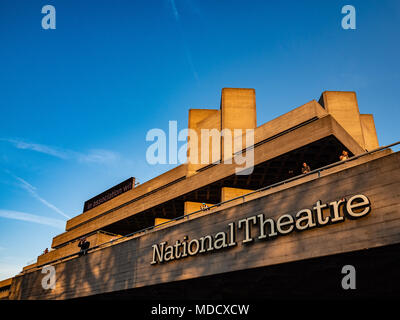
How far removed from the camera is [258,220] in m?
17.0

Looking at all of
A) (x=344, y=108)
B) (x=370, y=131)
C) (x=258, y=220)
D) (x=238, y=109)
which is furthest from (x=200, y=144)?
(x=370, y=131)

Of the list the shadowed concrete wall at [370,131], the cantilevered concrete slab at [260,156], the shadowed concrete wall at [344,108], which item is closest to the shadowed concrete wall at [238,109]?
the cantilevered concrete slab at [260,156]

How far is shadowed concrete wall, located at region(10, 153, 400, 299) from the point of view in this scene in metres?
13.1

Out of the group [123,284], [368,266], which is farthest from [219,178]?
[368,266]

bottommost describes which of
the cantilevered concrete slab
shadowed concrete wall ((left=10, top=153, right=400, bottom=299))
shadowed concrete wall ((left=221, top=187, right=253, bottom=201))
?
shadowed concrete wall ((left=10, top=153, right=400, bottom=299))

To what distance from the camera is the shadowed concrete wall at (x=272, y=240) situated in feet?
42.9

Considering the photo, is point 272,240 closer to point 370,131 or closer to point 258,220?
point 258,220

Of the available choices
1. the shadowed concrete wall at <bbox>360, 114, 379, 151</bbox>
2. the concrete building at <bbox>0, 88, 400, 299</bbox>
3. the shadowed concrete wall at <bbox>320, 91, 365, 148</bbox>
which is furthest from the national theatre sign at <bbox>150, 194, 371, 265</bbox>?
the shadowed concrete wall at <bbox>360, 114, 379, 151</bbox>

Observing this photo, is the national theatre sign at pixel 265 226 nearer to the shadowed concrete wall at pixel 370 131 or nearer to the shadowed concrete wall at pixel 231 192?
the shadowed concrete wall at pixel 231 192

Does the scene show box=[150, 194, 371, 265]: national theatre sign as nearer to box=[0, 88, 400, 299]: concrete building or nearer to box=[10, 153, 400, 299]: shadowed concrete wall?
box=[0, 88, 400, 299]: concrete building

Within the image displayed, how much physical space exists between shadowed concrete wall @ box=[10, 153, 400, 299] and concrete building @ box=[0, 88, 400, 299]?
5cm

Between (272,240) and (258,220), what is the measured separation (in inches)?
54.1

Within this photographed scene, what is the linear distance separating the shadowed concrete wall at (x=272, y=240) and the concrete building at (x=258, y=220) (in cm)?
5

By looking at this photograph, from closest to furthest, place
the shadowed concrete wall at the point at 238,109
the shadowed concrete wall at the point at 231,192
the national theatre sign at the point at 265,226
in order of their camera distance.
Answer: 1. the national theatre sign at the point at 265,226
2. the shadowed concrete wall at the point at 231,192
3. the shadowed concrete wall at the point at 238,109
